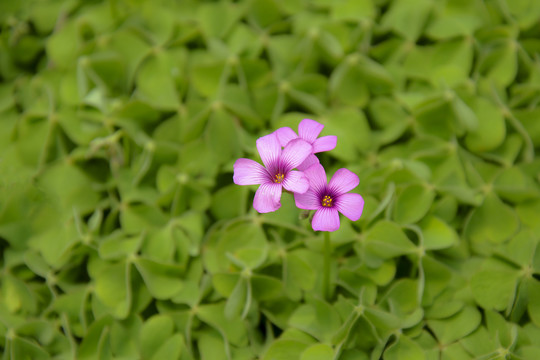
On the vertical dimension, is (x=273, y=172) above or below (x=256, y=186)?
above

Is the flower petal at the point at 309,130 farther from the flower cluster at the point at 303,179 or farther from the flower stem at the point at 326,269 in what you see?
the flower stem at the point at 326,269

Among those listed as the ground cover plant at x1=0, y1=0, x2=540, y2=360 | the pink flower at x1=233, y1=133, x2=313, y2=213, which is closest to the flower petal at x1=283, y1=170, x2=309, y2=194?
the pink flower at x1=233, y1=133, x2=313, y2=213

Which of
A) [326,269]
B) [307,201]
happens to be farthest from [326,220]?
[326,269]

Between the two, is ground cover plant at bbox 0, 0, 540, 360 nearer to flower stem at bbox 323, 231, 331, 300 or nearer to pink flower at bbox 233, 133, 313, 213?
flower stem at bbox 323, 231, 331, 300

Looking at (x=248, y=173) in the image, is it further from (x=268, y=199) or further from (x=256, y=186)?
(x=256, y=186)

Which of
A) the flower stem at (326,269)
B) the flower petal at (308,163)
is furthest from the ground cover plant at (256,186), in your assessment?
the flower petal at (308,163)

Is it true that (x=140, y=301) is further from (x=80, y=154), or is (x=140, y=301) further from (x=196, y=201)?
(x=80, y=154)
